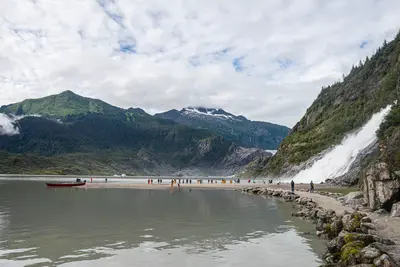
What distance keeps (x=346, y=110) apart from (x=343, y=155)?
3998cm

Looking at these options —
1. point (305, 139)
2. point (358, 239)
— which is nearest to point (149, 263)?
point (358, 239)

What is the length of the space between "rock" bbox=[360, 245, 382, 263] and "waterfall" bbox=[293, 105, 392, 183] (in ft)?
326

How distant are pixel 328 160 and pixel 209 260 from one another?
117 m

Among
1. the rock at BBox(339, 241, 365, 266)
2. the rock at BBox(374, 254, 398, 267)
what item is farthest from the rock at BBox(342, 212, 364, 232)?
the rock at BBox(374, 254, 398, 267)

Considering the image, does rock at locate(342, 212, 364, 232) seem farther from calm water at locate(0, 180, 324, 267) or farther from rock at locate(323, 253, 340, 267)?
rock at locate(323, 253, 340, 267)

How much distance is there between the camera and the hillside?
5394 inches

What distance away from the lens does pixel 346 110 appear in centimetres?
15775

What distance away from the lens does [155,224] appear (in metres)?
37.2

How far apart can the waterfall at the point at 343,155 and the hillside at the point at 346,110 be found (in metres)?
5.58

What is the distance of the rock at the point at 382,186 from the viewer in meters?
34.2

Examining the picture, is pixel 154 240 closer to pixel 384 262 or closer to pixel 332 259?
pixel 332 259

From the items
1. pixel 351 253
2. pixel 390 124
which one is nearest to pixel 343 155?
pixel 390 124

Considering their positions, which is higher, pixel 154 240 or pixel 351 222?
pixel 351 222

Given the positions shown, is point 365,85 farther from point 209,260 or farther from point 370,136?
point 209,260
